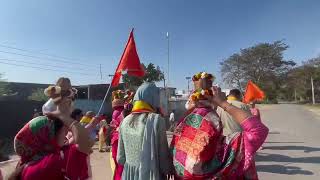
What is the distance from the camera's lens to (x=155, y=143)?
11.2 feet

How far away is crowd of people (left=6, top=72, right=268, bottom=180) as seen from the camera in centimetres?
295

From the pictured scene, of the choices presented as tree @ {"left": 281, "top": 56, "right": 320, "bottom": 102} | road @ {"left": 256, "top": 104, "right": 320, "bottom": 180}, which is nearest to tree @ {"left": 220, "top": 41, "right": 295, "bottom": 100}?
tree @ {"left": 281, "top": 56, "right": 320, "bottom": 102}

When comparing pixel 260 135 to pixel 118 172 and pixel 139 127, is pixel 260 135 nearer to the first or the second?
pixel 139 127

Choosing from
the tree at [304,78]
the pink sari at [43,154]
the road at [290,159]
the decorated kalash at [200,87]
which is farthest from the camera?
the tree at [304,78]

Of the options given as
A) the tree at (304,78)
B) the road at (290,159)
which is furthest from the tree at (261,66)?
the road at (290,159)

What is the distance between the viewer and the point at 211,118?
127 inches

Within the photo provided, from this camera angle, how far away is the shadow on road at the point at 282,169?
27.1ft

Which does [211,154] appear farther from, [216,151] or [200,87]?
[200,87]

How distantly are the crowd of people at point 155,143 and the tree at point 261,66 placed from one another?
69.6 metres

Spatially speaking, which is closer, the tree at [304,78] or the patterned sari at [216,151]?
the patterned sari at [216,151]

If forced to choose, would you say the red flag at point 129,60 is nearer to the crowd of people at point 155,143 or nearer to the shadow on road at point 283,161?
the crowd of people at point 155,143

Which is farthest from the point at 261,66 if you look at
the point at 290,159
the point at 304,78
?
the point at 290,159

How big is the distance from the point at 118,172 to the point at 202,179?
3.54 feet

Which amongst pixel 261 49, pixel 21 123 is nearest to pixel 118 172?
pixel 21 123
